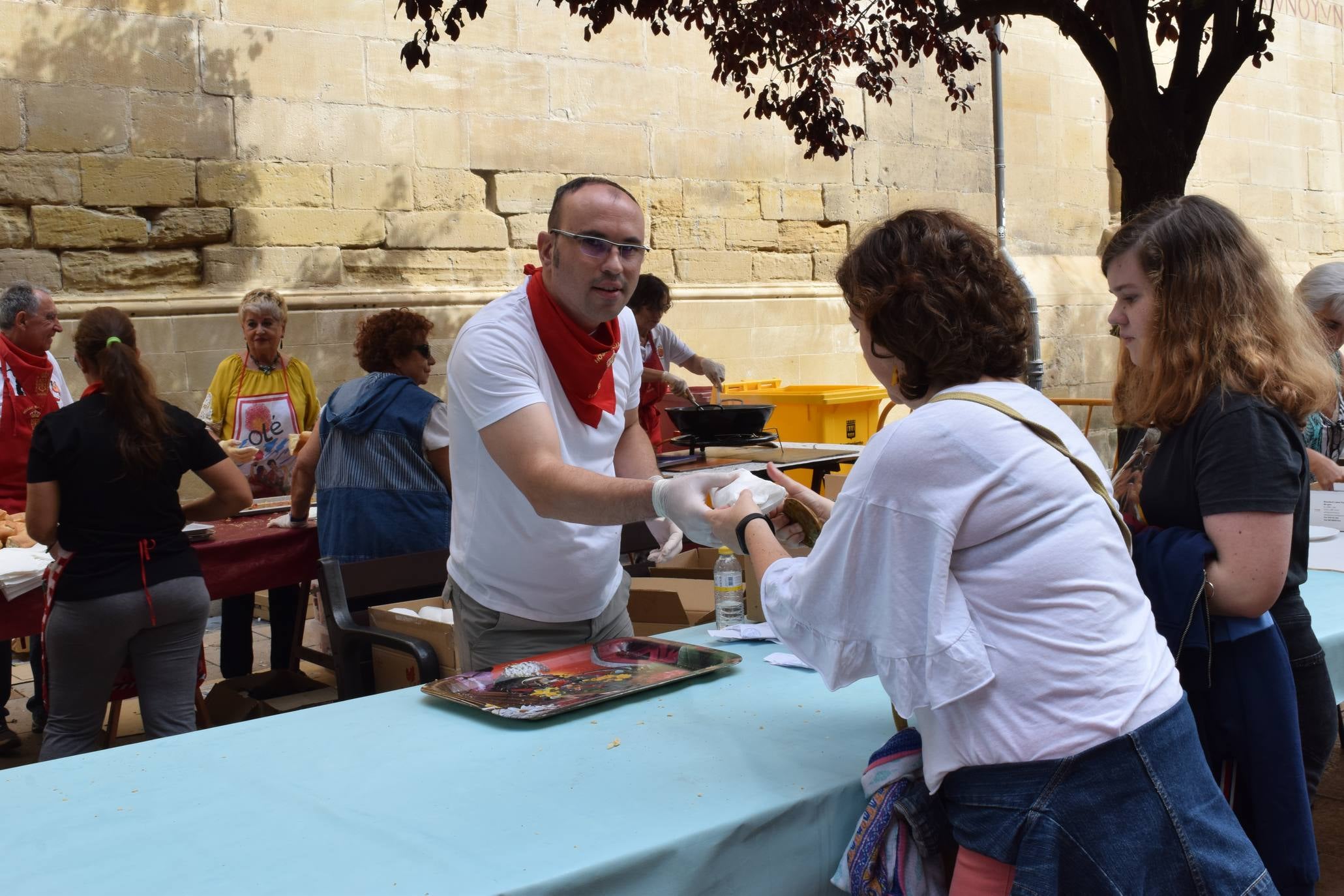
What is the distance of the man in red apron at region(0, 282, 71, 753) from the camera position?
5156mm

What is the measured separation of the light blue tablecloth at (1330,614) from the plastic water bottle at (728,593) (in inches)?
45.4

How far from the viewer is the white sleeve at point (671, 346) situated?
731 centimetres

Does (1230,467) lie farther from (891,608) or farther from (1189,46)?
(1189,46)

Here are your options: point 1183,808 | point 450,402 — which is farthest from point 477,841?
point 450,402

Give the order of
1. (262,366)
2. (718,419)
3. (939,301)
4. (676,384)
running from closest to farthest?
(939,301) → (718,419) → (262,366) → (676,384)

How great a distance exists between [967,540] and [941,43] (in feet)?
19.5

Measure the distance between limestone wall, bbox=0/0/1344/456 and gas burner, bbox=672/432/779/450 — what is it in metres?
2.71

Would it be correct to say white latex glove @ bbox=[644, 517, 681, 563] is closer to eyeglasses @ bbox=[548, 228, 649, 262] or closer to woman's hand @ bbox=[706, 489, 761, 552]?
eyeglasses @ bbox=[548, 228, 649, 262]

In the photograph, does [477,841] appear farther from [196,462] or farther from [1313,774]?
[196,462]

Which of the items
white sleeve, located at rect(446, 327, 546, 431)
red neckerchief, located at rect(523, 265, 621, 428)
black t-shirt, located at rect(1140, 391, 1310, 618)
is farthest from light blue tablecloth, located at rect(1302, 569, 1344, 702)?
white sleeve, located at rect(446, 327, 546, 431)

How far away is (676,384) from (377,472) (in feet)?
7.59

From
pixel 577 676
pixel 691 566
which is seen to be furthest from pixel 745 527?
pixel 691 566

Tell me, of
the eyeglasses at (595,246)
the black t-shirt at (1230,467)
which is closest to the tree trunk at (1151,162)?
the eyeglasses at (595,246)

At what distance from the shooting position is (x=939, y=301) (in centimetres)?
162
